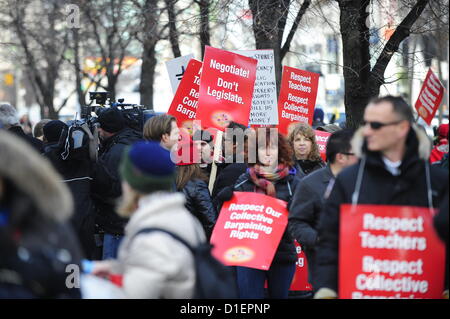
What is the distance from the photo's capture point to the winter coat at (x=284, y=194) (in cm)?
754

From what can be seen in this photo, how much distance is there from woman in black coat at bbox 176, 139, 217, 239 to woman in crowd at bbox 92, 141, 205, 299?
11.8 ft

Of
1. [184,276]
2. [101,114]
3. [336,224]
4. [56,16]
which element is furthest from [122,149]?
[56,16]

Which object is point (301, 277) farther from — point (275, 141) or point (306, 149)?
point (275, 141)

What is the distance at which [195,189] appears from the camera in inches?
310

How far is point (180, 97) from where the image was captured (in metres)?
10.9

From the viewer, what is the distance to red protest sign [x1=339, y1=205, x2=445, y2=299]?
4707 mm

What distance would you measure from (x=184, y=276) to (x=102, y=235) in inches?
203

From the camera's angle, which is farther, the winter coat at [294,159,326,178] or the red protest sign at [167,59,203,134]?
the red protest sign at [167,59,203,134]

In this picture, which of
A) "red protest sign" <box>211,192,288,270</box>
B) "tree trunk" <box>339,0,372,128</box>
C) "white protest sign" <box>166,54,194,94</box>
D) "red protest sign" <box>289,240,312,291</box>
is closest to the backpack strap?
"red protest sign" <box>211,192,288,270</box>

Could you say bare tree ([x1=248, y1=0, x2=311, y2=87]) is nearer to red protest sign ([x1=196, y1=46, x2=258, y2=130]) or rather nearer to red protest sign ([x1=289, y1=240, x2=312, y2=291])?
red protest sign ([x1=196, y1=46, x2=258, y2=130])

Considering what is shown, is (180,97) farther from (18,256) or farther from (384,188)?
(18,256)

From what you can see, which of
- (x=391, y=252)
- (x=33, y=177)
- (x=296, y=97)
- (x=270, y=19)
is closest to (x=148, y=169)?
(x=33, y=177)

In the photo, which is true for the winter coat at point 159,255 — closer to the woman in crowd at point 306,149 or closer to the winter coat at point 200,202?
the winter coat at point 200,202

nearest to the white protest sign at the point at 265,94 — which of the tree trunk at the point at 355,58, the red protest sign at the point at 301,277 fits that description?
the tree trunk at the point at 355,58
